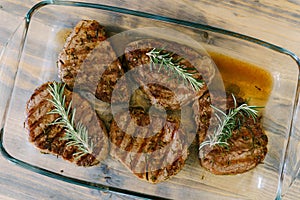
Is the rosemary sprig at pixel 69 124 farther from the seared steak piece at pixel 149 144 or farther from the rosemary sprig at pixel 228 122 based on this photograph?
the rosemary sprig at pixel 228 122

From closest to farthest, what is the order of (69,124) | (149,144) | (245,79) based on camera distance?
(69,124) < (149,144) < (245,79)

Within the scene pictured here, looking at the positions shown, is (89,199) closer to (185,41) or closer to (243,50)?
(185,41)

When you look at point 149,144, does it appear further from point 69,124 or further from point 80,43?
point 80,43

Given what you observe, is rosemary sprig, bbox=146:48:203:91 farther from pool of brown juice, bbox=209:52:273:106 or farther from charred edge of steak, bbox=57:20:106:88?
charred edge of steak, bbox=57:20:106:88

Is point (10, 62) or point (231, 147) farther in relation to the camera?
point (10, 62)

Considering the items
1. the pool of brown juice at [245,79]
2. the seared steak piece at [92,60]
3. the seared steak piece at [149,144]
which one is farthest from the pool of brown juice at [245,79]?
the seared steak piece at [92,60]

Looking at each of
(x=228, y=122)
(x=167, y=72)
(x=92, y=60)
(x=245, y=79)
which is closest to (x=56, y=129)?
(x=92, y=60)
